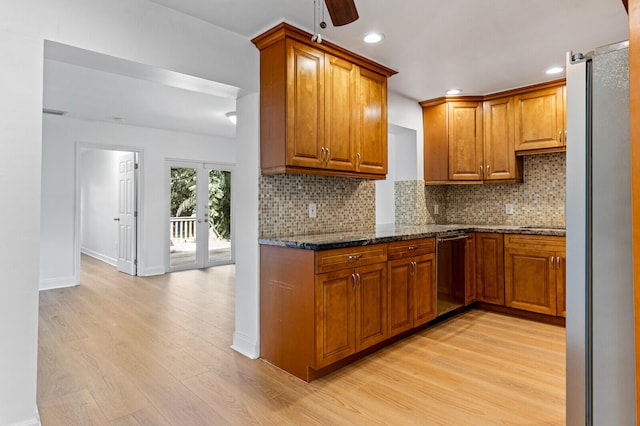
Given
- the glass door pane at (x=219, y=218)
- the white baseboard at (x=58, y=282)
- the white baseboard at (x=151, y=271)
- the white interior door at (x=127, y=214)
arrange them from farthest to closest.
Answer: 1. the glass door pane at (x=219, y=218)
2. the white interior door at (x=127, y=214)
3. the white baseboard at (x=151, y=271)
4. the white baseboard at (x=58, y=282)

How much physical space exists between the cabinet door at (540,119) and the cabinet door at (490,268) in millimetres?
1087

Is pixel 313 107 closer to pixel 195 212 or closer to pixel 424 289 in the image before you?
pixel 424 289

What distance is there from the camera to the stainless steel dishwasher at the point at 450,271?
11.6ft

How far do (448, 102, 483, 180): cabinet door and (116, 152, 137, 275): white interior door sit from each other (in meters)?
5.00

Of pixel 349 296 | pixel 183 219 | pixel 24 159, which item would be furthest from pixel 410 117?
pixel 183 219

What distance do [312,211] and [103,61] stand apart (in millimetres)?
1875

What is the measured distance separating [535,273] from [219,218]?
533 cm

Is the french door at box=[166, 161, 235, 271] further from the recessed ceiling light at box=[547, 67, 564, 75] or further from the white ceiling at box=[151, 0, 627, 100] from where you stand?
the recessed ceiling light at box=[547, 67, 564, 75]

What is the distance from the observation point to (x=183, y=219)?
6.68 m

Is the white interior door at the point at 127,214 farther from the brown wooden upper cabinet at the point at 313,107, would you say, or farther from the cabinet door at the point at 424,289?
the cabinet door at the point at 424,289

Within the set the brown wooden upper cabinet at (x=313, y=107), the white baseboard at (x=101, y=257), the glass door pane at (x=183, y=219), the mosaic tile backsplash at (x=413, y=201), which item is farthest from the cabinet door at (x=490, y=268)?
the white baseboard at (x=101, y=257)

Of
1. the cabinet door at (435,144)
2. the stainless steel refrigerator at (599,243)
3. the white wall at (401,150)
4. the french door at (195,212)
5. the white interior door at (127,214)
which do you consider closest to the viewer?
the stainless steel refrigerator at (599,243)

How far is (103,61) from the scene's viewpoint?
2213 millimetres

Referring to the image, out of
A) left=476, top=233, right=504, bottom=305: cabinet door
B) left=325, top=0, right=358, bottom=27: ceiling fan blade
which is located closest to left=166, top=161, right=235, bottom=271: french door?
left=476, top=233, right=504, bottom=305: cabinet door
